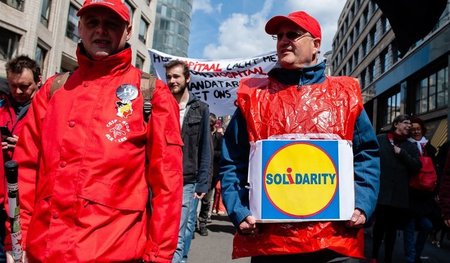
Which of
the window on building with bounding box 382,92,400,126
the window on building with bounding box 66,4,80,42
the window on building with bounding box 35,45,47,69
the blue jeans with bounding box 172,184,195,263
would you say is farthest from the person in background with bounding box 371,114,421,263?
the window on building with bounding box 66,4,80,42

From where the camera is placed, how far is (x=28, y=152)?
218cm

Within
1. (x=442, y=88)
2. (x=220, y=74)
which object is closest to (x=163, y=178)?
(x=220, y=74)

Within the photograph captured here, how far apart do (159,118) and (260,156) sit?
Result: 0.58 metres

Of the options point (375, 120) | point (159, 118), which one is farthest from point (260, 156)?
point (375, 120)

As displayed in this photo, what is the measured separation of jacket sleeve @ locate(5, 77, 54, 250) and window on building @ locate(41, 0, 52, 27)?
23364mm

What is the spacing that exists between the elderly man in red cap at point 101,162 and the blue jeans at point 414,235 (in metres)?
4.67

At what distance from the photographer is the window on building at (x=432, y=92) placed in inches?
784

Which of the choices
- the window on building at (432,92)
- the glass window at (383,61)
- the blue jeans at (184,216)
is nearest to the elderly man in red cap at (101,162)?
the blue jeans at (184,216)

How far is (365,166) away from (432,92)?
2143 centimetres

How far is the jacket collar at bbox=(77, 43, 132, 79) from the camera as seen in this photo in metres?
2.22

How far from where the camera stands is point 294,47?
252cm

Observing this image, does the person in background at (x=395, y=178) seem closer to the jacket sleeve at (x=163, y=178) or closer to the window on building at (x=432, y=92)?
the jacket sleeve at (x=163, y=178)

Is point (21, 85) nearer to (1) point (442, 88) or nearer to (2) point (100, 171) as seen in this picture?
(2) point (100, 171)

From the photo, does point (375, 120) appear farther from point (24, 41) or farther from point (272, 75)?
point (272, 75)
